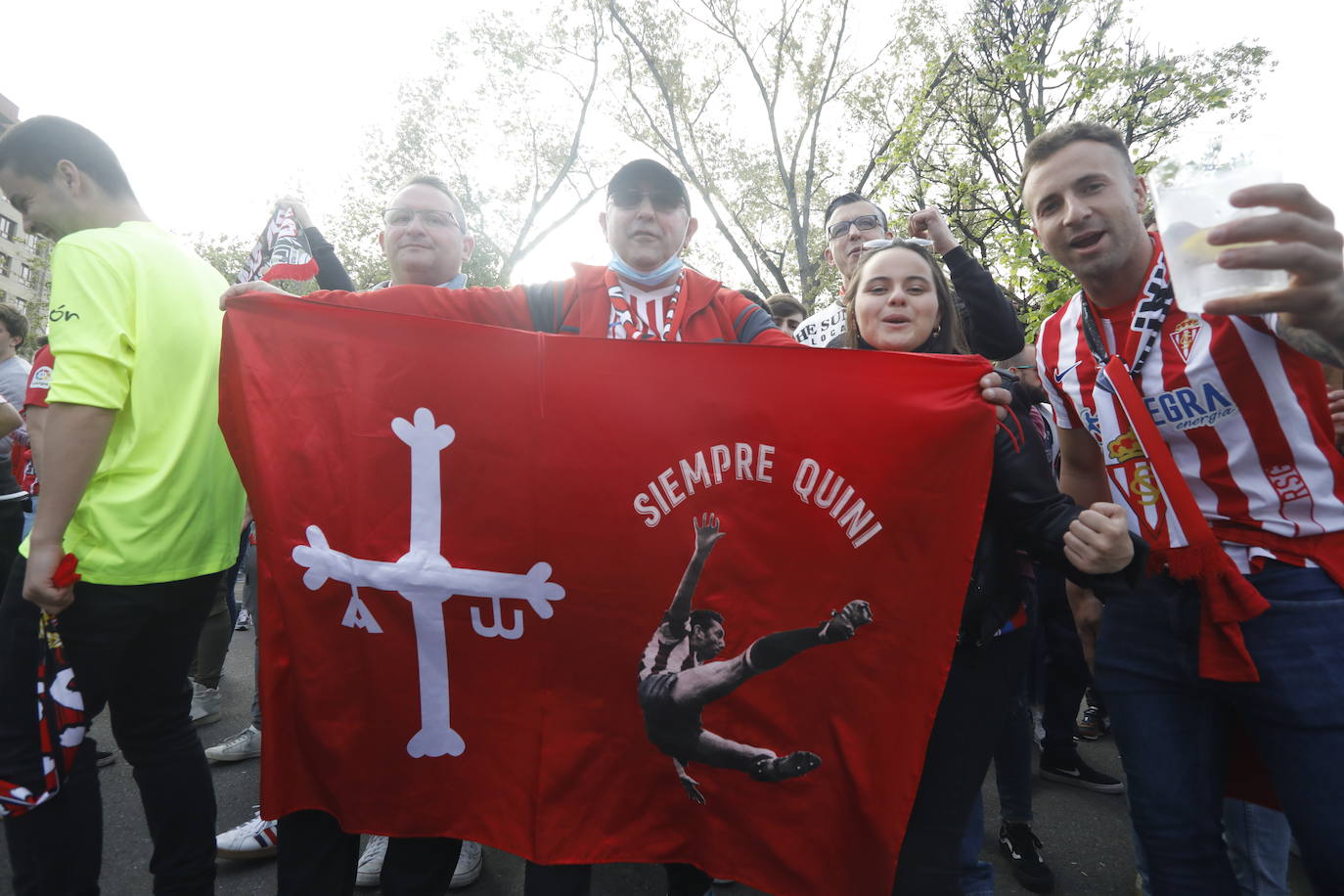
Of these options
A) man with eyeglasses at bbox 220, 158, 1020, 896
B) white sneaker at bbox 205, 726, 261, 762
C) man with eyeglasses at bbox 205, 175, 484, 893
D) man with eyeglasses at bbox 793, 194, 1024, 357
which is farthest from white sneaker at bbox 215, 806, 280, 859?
man with eyeglasses at bbox 793, 194, 1024, 357

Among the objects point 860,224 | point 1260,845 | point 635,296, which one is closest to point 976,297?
point 860,224

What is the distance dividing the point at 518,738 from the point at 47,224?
1.95 metres

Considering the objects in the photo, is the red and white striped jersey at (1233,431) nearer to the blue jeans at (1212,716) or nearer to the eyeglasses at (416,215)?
the blue jeans at (1212,716)

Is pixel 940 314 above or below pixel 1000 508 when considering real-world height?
above

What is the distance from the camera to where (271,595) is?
177 centimetres

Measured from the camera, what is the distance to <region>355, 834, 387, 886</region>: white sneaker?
97.7 inches

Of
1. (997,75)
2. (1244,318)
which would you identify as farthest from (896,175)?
(1244,318)

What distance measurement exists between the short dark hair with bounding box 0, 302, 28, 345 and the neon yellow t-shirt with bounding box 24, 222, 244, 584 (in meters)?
3.03

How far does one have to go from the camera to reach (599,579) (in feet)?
5.53

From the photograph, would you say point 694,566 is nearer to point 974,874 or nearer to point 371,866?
point 974,874

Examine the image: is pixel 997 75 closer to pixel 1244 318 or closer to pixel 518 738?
pixel 1244 318

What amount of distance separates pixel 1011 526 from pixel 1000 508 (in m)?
0.05

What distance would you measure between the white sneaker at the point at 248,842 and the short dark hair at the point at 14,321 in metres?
3.33

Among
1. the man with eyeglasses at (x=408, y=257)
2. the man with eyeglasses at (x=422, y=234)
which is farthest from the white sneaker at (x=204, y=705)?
the man with eyeglasses at (x=422, y=234)
